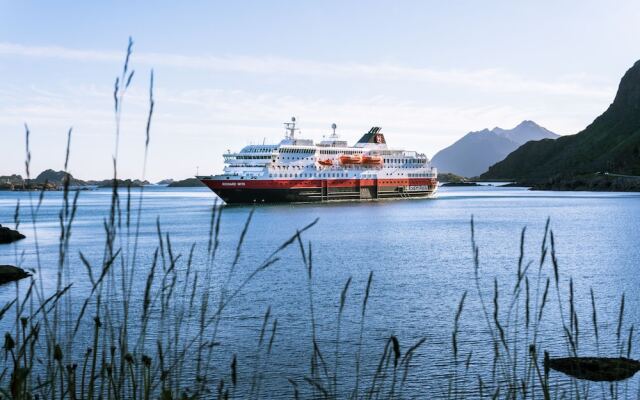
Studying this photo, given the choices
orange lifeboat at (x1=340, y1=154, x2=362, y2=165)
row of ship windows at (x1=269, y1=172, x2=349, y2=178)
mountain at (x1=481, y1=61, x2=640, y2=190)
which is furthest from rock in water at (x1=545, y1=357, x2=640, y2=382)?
mountain at (x1=481, y1=61, x2=640, y2=190)

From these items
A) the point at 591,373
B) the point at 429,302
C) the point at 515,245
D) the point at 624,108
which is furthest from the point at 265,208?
the point at 624,108

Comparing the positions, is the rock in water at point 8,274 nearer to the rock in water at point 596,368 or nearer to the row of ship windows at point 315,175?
the rock in water at point 596,368

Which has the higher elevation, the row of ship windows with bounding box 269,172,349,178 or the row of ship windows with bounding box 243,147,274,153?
the row of ship windows with bounding box 243,147,274,153

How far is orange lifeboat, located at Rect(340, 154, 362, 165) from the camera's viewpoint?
8106 centimetres

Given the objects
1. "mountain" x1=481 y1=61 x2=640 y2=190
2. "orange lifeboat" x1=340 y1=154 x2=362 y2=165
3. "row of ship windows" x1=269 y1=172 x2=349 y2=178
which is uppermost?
"mountain" x1=481 y1=61 x2=640 y2=190

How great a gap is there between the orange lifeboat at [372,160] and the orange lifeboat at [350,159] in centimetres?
96

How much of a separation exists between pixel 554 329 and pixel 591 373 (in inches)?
180

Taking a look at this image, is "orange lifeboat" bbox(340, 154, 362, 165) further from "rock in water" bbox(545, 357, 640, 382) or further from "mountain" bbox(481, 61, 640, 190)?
"mountain" bbox(481, 61, 640, 190)

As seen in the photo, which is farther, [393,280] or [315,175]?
[315,175]

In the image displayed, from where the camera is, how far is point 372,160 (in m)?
84.2

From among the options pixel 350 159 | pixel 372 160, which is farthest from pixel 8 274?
pixel 372 160

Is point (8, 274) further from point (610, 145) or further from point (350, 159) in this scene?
point (610, 145)

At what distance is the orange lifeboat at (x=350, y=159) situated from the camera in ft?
266

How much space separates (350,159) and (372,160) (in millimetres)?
3942
